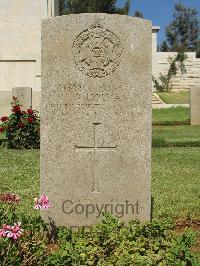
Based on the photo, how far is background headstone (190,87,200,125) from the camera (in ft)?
55.2

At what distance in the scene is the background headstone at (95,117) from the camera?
4.51 m

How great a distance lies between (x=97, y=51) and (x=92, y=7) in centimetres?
3265

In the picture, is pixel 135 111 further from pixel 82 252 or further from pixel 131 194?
pixel 82 252

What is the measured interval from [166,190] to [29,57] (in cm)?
1071

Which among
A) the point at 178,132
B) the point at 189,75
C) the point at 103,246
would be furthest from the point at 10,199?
the point at 189,75

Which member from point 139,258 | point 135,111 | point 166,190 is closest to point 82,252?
point 139,258

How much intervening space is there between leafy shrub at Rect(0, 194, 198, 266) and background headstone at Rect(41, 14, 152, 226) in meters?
0.28

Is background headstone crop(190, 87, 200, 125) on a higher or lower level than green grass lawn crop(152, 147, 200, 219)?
higher

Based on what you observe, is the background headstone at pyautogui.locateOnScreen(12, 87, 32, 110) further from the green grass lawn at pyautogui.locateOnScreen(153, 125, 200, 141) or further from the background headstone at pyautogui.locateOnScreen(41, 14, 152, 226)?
the background headstone at pyautogui.locateOnScreen(41, 14, 152, 226)

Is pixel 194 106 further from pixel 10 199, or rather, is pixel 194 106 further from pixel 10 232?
pixel 10 232

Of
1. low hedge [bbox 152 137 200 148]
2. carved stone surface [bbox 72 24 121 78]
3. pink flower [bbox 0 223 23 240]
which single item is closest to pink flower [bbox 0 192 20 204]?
pink flower [bbox 0 223 23 240]

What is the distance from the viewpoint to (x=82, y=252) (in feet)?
12.5

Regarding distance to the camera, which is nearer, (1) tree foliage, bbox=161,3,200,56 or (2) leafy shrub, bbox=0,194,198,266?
(2) leafy shrub, bbox=0,194,198,266

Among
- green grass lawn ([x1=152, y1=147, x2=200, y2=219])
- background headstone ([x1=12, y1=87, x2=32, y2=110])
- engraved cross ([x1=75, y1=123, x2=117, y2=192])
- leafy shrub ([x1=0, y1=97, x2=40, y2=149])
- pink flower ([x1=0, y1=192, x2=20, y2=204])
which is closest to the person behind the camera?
pink flower ([x1=0, y1=192, x2=20, y2=204])
